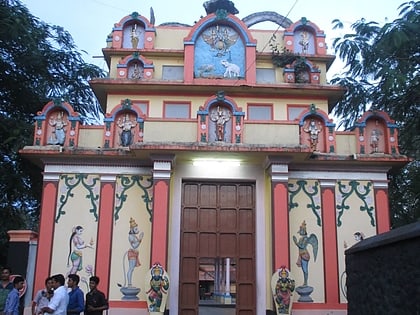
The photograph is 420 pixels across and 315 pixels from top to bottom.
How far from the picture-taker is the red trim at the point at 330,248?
12.2 metres

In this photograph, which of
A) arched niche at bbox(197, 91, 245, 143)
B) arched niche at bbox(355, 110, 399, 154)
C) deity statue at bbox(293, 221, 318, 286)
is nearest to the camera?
deity statue at bbox(293, 221, 318, 286)

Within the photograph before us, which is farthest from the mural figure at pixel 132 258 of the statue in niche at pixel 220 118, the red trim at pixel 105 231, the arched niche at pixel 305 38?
the arched niche at pixel 305 38

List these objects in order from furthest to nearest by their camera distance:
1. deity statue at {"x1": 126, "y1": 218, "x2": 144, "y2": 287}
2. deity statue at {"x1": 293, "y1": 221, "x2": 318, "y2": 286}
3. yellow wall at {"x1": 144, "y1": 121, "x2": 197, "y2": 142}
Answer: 1. yellow wall at {"x1": 144, "y1": 121, "x2": 197, "y2": 142}
2. deity statue at {"x1": 293, "y1": 221, "x2": 318, "y2": 286}
3. deity statue at {"x1": 126, "y1": 218, "x2": 144, "y2": 287}

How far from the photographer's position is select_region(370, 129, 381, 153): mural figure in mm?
13281

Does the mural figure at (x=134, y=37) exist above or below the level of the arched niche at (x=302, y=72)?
above

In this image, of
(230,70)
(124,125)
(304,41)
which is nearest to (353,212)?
(230,70)

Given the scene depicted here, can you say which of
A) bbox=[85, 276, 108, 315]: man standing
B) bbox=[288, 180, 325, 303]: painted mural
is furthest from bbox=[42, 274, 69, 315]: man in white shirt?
bbox=[288, 180, 325, 303]: painted mural

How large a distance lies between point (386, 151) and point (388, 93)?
1.80 meters

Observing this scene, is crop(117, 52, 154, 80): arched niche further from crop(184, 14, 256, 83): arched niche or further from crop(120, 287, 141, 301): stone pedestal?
A: crop(120, 287, 141, 301): stone pedestal

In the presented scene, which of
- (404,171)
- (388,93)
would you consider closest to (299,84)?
(388,93)

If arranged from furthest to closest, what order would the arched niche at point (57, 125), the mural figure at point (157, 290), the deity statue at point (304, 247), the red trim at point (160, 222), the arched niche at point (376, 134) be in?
the arched niche at point (376, 134) < the arched niche at point (57, 125) < the deity statue at point (304, 247) < the red trim at point (160, 222) < the mural figure at point (157, 290)

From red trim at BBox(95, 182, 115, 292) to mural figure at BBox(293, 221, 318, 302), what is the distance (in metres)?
4.61

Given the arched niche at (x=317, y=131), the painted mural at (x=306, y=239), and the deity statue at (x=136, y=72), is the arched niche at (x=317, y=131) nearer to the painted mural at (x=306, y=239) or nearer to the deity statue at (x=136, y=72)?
the painted mural at (x=306, y=239)

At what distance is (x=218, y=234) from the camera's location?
12727 millimetres
